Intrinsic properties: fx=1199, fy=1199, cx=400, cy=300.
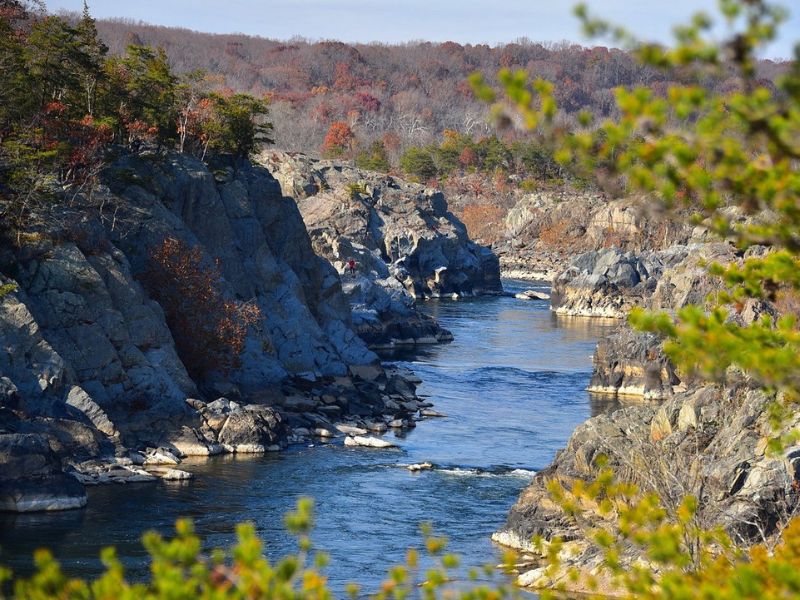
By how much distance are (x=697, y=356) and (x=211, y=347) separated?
159ft

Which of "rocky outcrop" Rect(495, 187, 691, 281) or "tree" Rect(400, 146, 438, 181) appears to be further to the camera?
"tree" Rect(400, 146, 438, 181)

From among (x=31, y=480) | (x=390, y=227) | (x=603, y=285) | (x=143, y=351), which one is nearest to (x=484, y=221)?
(x=390, y=227)

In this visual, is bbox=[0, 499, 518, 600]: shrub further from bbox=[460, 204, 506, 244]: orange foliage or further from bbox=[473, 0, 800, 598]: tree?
bbox=[460, 204, 506, 244]: orange foliage

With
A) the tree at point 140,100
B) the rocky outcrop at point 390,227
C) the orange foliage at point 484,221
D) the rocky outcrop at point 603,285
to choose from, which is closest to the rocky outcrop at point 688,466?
the tree at point 140,100

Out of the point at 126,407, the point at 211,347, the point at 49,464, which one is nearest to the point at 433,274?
the point at 211,347

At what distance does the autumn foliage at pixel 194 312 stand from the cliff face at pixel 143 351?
60 cm

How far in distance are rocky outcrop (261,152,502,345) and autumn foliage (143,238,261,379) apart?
44215 mm

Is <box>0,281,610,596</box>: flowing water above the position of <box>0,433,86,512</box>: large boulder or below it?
below

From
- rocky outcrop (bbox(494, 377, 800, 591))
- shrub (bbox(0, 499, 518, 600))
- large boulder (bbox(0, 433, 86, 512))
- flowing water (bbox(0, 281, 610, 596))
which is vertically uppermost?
shrub (bbox(0, 499, 518, 600))

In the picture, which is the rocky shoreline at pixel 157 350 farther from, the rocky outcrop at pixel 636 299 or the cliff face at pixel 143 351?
the rocky outcrop at pixel 636 299

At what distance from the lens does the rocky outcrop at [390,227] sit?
118 metres

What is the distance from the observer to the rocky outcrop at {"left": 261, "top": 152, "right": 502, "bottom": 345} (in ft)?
387

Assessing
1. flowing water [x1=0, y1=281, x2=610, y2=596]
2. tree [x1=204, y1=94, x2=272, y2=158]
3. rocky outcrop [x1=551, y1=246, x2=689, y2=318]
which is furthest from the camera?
rocky outcrop [x1=551, y1=246, x2=689, y2=318]

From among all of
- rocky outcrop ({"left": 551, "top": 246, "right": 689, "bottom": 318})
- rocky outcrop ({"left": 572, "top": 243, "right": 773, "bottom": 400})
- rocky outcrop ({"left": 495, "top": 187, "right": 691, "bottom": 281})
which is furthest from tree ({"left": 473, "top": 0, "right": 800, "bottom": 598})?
rocky outcrop ({"left": 495, "top": 187, "right": 691, "bottom": 281})
